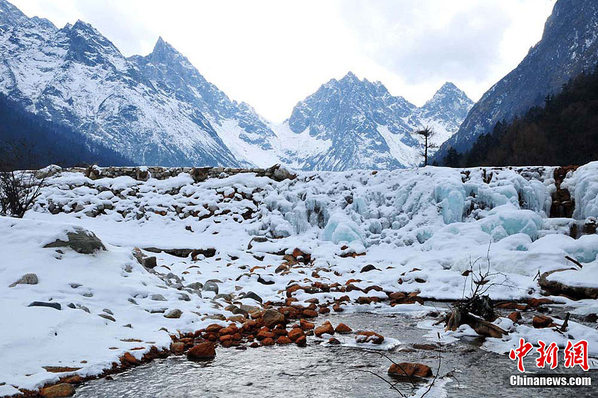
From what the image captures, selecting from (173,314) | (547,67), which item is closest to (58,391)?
(173,314)

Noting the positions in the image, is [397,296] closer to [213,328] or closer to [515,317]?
[515,317]

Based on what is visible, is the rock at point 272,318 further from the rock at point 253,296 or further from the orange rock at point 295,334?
the rock at point 253,296

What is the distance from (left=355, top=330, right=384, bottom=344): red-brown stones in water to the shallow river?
1.15 ft

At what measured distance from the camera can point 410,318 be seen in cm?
779

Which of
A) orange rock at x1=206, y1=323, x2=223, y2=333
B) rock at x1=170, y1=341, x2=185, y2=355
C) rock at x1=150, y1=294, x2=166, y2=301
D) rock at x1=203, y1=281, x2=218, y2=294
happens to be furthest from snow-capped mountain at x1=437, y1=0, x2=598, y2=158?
rock at x1=170, y1=341, x2=185, y2=355

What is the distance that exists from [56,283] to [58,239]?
54.4 inches

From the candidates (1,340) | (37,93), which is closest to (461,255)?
(1,340)

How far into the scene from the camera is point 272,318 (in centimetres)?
719

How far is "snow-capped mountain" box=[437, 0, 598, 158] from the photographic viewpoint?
11416 cm

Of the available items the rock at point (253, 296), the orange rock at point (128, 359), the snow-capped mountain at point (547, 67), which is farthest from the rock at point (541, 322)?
the snow-capped mountain at point (547, 67)

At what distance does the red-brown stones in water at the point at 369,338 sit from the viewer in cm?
614

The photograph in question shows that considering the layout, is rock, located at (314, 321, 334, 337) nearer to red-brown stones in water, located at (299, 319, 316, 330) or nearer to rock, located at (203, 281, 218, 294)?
red-brown stones in water, located at (299, 319, 316, 330)

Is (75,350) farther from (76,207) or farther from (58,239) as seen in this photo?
(76,207)

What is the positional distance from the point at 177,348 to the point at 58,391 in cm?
178
